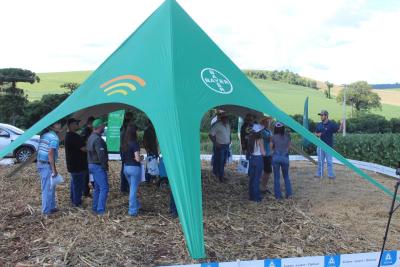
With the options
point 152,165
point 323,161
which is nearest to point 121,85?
point 152,165

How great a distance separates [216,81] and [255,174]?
1.99m

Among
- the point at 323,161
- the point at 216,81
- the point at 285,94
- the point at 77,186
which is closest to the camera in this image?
the point at 216,81

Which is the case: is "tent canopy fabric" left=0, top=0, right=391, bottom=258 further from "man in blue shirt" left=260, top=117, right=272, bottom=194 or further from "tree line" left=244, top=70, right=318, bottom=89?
"tree line" left=244, top=70, right=318, bottom=89

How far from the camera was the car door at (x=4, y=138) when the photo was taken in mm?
14633

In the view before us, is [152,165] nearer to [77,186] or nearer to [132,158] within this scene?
[77,186]

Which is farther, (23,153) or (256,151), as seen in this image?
(23,153)

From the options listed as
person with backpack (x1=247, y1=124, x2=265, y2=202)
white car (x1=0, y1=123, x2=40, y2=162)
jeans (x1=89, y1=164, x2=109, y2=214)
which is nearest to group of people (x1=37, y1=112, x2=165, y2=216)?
jeans (x1=89, y1=164, x2=109, y2=214)

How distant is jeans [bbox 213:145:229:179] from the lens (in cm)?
959

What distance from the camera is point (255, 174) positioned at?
26.2 feet

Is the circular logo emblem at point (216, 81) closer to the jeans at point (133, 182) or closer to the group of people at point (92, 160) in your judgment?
the group of people at point (92, 160)

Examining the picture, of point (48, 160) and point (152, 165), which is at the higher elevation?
point (48, 160)

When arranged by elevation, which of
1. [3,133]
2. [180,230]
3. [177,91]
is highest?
[177,91]

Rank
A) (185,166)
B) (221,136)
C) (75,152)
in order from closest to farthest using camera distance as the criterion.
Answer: (185,166)
(75,152)
(221,136)

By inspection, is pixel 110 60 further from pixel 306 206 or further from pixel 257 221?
pixel 306 206
